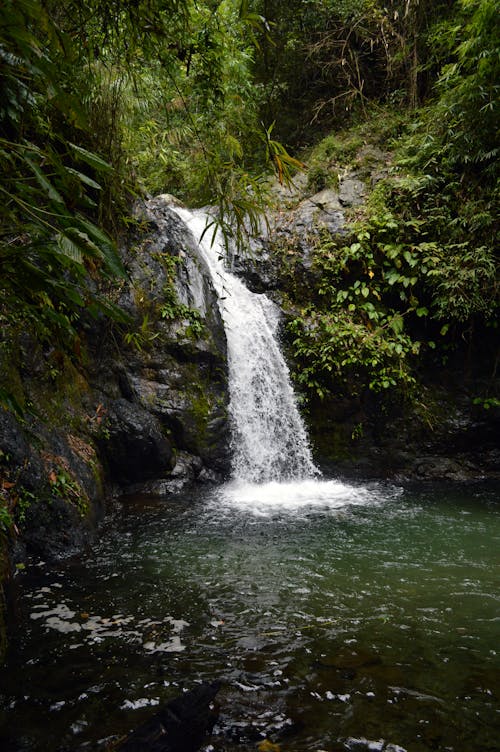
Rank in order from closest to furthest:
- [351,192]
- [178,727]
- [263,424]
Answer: [178,727] < [263,424] < [351,192]

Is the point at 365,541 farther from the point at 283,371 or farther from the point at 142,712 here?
the point at 283,371

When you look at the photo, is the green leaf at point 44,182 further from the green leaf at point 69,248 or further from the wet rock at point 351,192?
Result: the wet rock at point 351,192

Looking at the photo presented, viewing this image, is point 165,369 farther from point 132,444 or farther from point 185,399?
point 132,444

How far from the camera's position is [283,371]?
864cm

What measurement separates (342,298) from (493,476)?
13.4 feet

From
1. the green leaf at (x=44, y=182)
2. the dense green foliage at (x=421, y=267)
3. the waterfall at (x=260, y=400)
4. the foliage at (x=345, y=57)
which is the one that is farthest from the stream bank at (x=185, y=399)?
the green leaf at (x=44, y=182)

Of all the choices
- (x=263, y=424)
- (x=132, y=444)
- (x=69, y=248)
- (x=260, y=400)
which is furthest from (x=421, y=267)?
(x=69, y=248)

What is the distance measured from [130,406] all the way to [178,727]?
17.2 feet

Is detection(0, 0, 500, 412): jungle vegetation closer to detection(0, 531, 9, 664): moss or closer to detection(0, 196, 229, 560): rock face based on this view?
detection(0, 196, 229, 560): rock face

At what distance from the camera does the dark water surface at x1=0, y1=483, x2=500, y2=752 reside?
2.16 metres

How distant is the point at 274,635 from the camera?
3057 millimetres

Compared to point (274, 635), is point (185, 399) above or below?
above

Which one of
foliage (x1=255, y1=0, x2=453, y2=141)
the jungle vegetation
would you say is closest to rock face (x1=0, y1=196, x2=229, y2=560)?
the jungle vegetation

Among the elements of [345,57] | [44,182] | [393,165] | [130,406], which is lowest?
[130,406]
